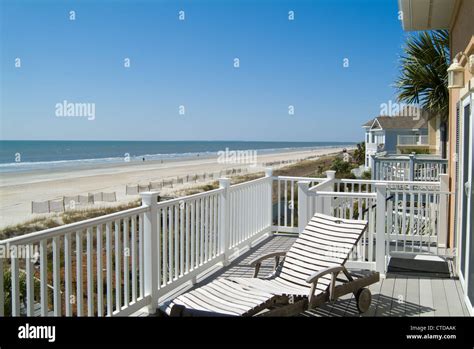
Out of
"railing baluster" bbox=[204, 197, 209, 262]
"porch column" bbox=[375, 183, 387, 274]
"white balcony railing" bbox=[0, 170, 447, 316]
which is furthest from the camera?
"railing baluster" bbox=[204, 197, 209, 262]

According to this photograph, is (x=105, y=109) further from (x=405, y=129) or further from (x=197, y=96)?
(x=405, y=129)

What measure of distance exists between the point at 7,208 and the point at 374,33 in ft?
53.9

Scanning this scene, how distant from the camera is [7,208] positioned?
65.1 feet

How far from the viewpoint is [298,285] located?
408cm

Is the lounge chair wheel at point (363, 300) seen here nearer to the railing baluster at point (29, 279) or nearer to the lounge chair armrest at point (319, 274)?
the lounge chair armrest at point (319, 274)

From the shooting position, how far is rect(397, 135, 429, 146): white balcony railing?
1140 inches

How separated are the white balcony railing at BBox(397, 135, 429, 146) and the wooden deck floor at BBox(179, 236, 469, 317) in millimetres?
25532

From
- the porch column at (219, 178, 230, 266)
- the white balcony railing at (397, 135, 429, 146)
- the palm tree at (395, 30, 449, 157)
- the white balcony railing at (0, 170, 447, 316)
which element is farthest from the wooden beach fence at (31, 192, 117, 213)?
the white balcony railing at (397, 135, 429, 146)

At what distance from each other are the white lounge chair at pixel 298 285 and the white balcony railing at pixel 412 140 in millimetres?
26306

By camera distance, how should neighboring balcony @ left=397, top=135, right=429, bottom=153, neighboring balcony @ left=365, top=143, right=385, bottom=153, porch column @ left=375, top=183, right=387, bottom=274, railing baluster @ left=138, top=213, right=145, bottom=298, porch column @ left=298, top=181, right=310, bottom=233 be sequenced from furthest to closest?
1. neighboring balcony @ left=397, top=135, right=429, bottom=153
2. neighboring balcony @ left=365, top=143, right=385, bottom=153
3. porch column @ left=298, top=181, right=310, bottom=233
4. porch column @ left=375, top=183, right=387, bottom=274
5. railing baluster @ left=138, top=213, right=145, bottom=298

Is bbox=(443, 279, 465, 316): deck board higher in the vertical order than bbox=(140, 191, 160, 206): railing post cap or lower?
lower

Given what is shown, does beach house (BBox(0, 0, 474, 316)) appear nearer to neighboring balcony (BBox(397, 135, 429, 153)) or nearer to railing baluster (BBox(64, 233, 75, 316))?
railing baluster (BBox(64, 233, 75, 316))

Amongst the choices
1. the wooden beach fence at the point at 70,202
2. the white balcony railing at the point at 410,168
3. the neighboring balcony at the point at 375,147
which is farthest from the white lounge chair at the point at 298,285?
the neighboring balcony at the point at 375,147
